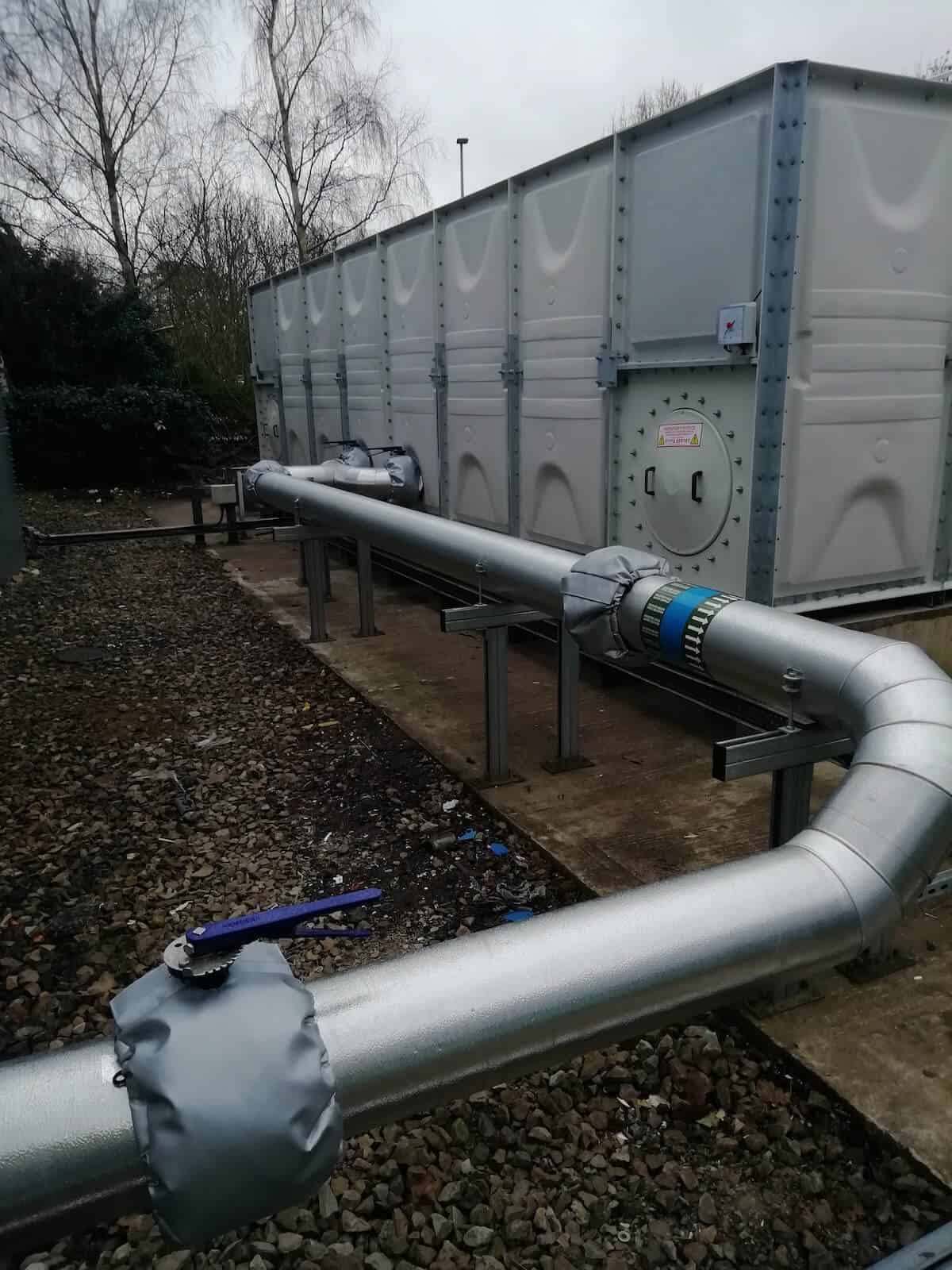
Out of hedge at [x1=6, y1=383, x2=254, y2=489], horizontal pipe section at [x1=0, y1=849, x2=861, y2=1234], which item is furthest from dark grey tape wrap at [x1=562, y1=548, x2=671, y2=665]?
hedge at [x1=6, y1=383, x2=254, y2=489]

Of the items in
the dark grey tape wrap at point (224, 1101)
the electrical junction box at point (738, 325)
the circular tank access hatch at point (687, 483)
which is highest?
the electrical junction box at point (738, 325)

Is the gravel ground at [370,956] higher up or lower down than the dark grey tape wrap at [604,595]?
lower down

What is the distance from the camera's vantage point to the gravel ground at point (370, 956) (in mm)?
2178

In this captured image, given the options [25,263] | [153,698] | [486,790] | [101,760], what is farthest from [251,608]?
[25,263]

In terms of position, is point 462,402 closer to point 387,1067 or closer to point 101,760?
point 101,760

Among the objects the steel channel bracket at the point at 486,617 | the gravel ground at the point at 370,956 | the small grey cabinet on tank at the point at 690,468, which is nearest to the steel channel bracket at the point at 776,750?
the gravel ground at the point at 370,956

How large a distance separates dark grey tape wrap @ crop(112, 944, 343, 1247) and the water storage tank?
369 centimetres

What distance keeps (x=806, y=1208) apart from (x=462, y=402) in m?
5.68

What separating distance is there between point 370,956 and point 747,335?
10.1 ft

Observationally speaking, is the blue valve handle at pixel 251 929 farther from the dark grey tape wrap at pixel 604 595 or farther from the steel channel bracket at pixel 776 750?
the dark grey tape wrap at pixel 604 595

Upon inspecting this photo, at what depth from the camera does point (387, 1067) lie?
133cm

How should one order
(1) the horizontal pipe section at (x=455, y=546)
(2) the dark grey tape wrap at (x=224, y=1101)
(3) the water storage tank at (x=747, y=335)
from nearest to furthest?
(2) the dark grey tape wrap at (x=224, y=1101), (1) the horizontal pipe section at (x=455, y=546), (3) the water storage tank at (x=747, y=335)

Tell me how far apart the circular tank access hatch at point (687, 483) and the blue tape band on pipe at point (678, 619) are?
169 cm

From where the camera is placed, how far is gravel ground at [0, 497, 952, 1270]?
2.18 metres
